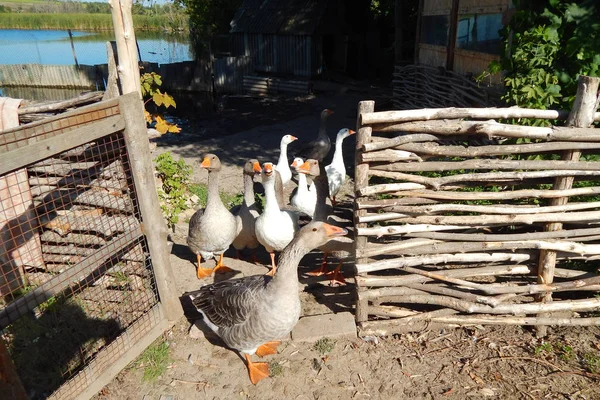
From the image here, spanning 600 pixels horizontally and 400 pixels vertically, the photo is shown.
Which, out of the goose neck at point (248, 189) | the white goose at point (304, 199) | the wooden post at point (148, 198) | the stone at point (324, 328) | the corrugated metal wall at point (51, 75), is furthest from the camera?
the corrugated metal wall at point (51, 75)

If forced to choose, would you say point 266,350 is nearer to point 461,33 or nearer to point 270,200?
point 270,200

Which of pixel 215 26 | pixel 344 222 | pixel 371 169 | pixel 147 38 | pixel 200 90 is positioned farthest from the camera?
pixel 147 38

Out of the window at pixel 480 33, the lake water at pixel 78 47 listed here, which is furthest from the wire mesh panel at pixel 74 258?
the lake water at pixel 78 47

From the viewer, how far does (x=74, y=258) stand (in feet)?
18.5

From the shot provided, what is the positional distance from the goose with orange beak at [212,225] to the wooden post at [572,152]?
3612 millimetres

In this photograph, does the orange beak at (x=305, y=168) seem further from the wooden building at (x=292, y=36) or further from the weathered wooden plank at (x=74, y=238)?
the wooden building at (x=292, y=36)

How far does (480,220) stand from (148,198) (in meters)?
3.29

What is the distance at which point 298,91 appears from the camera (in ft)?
66.7

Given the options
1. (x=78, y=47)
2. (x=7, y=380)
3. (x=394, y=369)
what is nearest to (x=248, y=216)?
(x=394, y=369)

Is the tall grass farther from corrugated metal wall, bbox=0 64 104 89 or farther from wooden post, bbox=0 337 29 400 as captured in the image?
wooden post, bbox=0 337 29 400

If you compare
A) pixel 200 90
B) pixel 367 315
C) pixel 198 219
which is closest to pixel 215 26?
pixel 200 90

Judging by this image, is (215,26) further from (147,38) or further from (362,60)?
(147,38)

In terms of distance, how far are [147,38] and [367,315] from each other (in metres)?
46.9

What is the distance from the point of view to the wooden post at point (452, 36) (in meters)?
10.2
